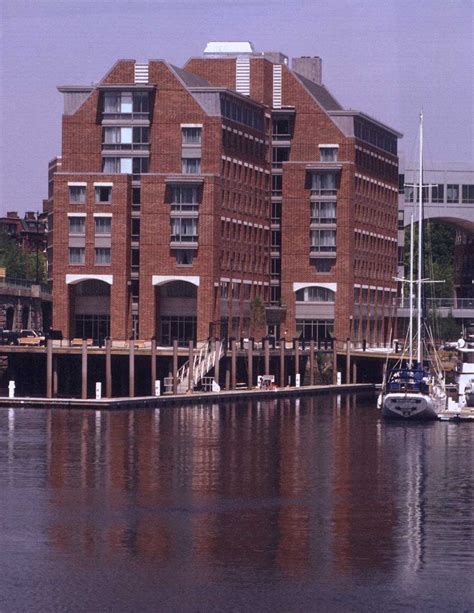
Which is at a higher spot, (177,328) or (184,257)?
(184,257)

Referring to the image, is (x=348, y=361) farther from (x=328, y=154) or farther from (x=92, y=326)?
(x=328, y=154)

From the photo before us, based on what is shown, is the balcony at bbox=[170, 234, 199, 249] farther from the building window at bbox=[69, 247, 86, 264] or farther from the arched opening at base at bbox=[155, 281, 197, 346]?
the building window at bbox=[69, 247, 86, 264]

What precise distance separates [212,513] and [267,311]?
115481 mm

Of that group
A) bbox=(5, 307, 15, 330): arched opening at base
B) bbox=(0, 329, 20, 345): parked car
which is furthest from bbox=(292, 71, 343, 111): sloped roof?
bbox=(0, 329, 20, 345): parked car

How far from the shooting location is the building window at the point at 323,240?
184 meters

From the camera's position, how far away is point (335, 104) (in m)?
198

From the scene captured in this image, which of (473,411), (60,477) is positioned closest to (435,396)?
(473,411)

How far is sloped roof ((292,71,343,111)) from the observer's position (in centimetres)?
18938

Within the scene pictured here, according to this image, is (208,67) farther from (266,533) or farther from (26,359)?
(266,533)

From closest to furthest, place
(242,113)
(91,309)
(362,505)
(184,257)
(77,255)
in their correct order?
(362,505)
(184,257)
(77,255)
(91,309)
(242,113)

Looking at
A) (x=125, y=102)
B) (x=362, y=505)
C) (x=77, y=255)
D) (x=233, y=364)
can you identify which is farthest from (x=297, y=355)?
(x=362, y=505)

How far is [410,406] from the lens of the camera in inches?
4508

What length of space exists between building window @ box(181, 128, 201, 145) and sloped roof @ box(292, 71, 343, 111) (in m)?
21.4

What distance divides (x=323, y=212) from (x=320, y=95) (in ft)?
53.9
